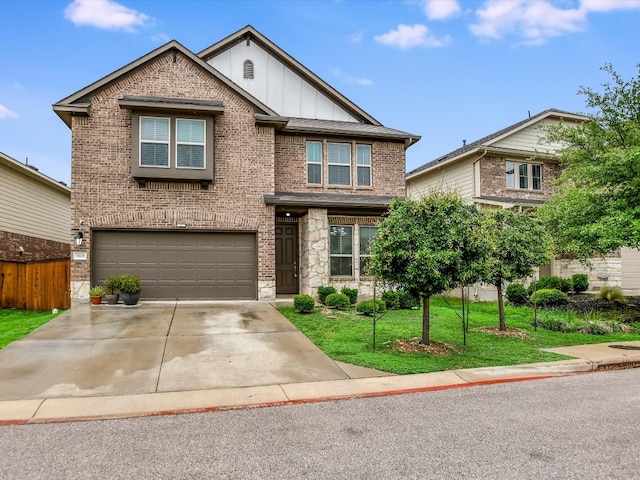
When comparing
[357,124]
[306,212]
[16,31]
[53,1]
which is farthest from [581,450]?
[16,31]

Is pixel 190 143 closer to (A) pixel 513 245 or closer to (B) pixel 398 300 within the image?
(B) pixel 398 300

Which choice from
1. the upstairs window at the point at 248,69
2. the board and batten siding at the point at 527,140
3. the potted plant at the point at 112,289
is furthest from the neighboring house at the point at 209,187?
the board and batten siding at the point at 527,140

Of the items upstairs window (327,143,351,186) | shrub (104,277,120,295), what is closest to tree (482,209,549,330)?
upstairs window (327,143,351,186)

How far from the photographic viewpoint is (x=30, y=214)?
18953mm

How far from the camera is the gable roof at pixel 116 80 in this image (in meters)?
13.4

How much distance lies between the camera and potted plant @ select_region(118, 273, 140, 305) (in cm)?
1293

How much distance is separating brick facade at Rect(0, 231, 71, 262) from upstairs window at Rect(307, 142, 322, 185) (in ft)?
38.2

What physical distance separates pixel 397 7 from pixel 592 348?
37.4 feet

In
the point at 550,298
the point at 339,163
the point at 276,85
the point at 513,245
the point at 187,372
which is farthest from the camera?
the point at 276,85

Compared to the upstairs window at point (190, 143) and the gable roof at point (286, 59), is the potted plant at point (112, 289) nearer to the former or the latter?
the upstairs window at point (190, 143)

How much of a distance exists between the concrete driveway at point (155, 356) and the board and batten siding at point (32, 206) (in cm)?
863

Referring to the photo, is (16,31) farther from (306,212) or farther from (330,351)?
(330,351)

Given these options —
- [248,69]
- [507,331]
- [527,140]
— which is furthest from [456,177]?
[507,331]

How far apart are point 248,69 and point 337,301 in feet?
33.8
